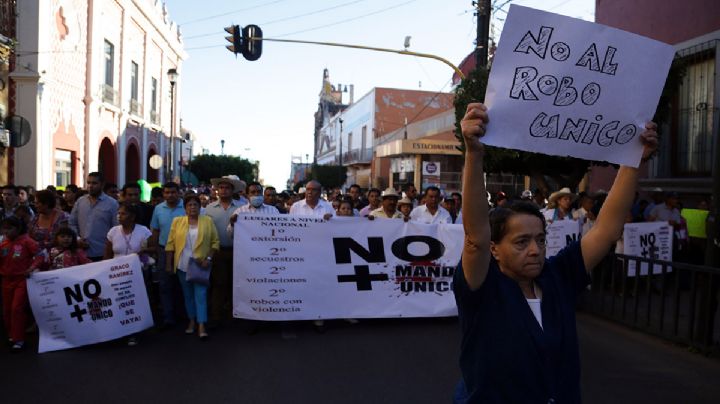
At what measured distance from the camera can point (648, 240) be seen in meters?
9.75

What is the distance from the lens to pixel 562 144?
2.55 metres

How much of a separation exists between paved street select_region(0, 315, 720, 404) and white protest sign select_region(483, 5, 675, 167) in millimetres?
3162

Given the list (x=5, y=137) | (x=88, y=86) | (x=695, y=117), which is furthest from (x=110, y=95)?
(x=695, y=117)

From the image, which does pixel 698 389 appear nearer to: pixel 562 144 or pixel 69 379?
pixel 562 144

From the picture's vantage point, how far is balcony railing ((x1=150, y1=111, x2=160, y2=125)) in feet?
107

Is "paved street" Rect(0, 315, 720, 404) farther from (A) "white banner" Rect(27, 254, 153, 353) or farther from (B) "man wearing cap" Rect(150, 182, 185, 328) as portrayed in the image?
(B) "man wearing cap" Rect(150, 182, 185, 328)

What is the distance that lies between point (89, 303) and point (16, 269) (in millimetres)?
860

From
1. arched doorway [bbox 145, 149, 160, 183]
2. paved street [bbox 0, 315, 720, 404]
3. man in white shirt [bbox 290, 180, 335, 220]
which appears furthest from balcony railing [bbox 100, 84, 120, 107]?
paved street [bbox 0, 315, 720, 404]

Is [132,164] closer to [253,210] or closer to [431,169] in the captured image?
[431,169]

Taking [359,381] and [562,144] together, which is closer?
[562,144]

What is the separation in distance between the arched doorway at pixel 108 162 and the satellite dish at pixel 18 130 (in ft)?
34.5

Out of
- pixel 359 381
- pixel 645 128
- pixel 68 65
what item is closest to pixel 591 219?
pixel 359 381

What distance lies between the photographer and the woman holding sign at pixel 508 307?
204cm

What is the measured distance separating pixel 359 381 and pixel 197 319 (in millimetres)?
2710
